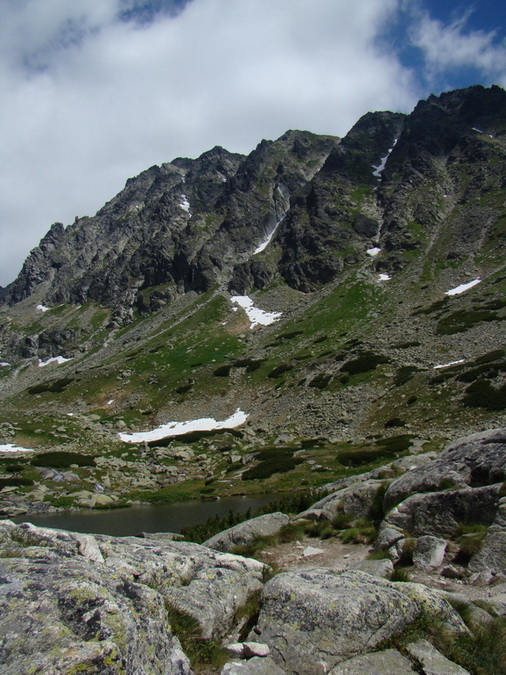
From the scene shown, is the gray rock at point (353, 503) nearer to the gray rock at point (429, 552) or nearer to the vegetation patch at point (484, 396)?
the gray rock at point (429, 552)

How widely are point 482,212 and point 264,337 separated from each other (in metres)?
83.9

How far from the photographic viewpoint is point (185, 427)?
2510 inches

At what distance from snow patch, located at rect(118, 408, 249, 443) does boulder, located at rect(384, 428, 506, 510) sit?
155 feet

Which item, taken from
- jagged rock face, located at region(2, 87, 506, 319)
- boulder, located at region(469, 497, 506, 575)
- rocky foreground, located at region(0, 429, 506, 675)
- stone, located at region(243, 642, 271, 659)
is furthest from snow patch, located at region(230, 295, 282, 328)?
stone, located at region(243, 642, 271, 659)

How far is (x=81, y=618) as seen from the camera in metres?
4.21

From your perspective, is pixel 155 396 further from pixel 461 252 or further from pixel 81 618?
pixel 461 252

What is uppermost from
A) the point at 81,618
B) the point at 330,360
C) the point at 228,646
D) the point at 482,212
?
the point at 482,212

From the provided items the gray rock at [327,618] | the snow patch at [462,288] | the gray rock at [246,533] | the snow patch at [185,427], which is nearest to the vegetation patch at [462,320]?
the snow patch at [462,288]

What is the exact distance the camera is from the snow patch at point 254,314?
116875 millimetres

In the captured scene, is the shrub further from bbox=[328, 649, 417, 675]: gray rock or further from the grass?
the grass

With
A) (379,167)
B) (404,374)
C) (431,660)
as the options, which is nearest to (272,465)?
(404,374)

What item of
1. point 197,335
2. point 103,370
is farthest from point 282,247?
point 103,370

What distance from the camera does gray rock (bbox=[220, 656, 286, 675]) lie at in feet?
16.3

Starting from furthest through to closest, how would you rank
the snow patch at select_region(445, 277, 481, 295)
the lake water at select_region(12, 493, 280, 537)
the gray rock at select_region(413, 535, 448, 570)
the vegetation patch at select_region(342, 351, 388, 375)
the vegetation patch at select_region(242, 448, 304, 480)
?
the snow patch at select_region(445, 277, 481, 295) < the vegetation patch at select_region(342, 351, 388, 375) < the vegetation patch at select_region(242, 448, 304, 480) < the lake water at select_region(12, 493, 280, 537) < the gray rock at select_region(413, 535, 448, 570)
